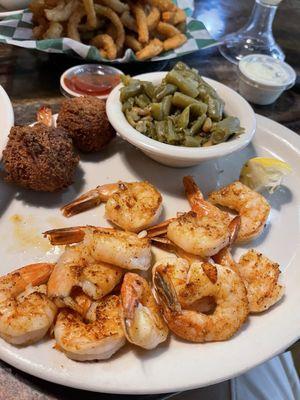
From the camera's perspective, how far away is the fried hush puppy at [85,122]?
1.98 m

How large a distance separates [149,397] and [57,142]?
1015 mm

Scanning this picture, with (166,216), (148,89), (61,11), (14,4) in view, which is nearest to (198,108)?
(148,89)

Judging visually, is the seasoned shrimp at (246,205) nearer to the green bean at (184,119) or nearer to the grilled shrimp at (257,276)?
the grilled shrimp at (257,276)

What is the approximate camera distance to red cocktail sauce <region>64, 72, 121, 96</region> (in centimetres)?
249

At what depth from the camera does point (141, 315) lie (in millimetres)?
1303

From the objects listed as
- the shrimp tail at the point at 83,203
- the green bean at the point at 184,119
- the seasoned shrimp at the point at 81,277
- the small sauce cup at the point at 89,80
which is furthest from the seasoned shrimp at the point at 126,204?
the small sauce cup at the point at 89,80

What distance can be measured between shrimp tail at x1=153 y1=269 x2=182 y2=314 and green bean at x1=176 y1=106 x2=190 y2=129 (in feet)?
2.56

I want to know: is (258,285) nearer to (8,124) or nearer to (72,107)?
(72,107)

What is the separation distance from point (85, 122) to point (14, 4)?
1.74m

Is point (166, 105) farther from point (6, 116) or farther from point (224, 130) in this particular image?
point (6, 116)

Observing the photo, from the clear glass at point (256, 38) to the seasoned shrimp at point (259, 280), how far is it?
2.12 meters

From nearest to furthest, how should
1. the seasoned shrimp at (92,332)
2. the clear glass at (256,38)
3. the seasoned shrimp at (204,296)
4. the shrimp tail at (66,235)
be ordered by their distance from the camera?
the seasoned shrimp at (92,332) → the seasoned shrimp at (204,296) → the shrimp tail at (66,235) → the clear glass at (256,38)

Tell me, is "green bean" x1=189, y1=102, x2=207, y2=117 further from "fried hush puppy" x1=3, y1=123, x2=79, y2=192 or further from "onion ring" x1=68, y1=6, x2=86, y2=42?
"onion ring" x1=68, y1=6, x2=86, y2=42

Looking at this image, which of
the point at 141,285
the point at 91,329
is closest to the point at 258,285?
the point at 141,285
